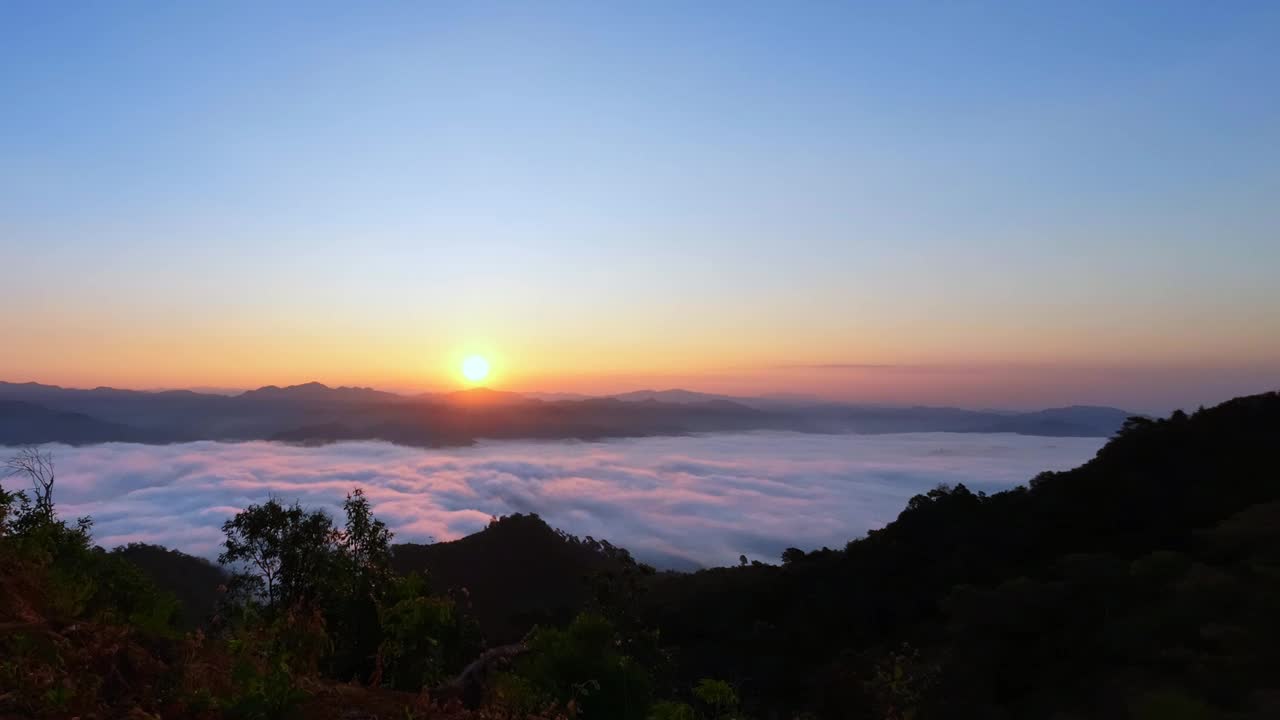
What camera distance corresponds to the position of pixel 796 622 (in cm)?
4875

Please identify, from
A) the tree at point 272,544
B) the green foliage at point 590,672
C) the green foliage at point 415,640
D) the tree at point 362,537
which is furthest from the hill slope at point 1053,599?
the tree at point 272,544

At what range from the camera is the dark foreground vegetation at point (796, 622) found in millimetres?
6809

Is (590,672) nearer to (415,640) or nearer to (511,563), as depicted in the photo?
(415,640)

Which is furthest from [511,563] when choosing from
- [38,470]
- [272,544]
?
[38,470]

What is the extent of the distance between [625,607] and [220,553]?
760 inches

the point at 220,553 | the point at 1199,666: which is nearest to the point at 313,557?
the point at 220,553

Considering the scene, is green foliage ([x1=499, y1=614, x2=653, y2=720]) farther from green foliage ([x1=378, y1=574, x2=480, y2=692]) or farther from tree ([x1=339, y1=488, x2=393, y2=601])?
tree ([x1=339, y1=488, x2=393, y2=601])

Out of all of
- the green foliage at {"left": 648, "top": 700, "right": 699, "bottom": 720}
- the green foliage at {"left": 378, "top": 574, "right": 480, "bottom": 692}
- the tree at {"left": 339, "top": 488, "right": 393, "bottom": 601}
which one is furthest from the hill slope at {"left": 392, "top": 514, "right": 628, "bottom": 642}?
the green foliage at {"left": 648, "top": 700, "right": 699, "bottom": 720}

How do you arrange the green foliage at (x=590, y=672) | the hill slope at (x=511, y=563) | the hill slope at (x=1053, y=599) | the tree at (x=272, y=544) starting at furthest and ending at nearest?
the hill slope at (x=511, y=563), the tree at (x=272, y=544), the hill slope at (x=1053, y=599), the green foliage at (x=590, y=672)

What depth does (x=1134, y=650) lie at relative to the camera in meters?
17.8

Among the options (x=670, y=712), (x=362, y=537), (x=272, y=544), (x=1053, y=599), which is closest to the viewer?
(x=670, y=712)

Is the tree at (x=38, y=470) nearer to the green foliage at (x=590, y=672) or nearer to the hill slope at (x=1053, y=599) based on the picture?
the green foliage at (x=590, y=672)

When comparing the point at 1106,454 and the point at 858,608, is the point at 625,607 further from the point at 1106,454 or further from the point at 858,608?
the point at 1106,454

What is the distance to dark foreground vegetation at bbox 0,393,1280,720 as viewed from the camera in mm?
6809
